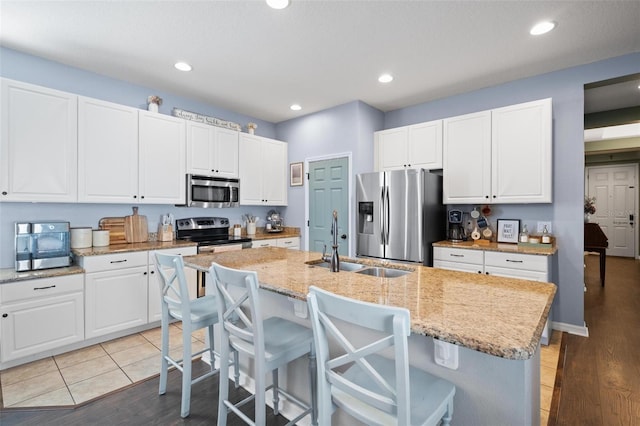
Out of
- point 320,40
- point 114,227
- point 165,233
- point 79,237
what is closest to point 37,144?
point 79,237

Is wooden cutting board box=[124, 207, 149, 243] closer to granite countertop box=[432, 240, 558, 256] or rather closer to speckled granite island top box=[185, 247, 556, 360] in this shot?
speckled granite island top box=[185, 247, 556, 360]

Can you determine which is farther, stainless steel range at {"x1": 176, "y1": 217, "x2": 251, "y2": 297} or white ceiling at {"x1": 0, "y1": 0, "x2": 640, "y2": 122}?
stainless steel range at {"x1": 176, "y1": 217, "x2": 251, "y2": 297}

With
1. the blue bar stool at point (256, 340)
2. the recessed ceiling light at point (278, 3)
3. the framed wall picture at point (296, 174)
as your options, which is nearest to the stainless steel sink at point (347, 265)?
the blue bar stool at point (256, 340)

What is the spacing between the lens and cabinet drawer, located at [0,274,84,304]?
2.42 m

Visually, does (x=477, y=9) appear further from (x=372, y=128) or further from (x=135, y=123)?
(x=135, y=123)

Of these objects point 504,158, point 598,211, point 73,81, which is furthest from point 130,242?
point 598,211

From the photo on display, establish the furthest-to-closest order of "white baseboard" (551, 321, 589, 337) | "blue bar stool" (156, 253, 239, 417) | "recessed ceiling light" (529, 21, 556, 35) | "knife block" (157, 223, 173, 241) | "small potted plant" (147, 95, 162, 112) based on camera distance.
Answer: "knife block" (157, 223, 173, 241)
"small potted plant" (147, 95, 162, 112)
"white baseboard" (551, 321, 589, 337)
"recessed ceiling light" (529, 21, 556, 35)
"blue bar stool" (156, 253, 239, 417)

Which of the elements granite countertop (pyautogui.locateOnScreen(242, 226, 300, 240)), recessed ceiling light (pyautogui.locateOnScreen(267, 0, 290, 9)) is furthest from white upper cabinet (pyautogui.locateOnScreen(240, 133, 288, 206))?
recessed ceiling light (pyautogui.locateOnScreen(267, 0, 290, 9))

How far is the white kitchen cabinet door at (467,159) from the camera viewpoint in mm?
3414

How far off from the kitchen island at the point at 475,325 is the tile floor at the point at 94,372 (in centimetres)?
108

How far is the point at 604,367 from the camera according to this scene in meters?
2.51

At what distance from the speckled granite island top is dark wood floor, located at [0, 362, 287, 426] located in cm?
90

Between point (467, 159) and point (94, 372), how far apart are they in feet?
13.5

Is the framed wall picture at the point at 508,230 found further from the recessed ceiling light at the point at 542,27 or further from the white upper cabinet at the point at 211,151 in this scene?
the white upper cabinet at the point at 211,151
